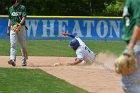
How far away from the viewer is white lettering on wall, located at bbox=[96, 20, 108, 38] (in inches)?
1143

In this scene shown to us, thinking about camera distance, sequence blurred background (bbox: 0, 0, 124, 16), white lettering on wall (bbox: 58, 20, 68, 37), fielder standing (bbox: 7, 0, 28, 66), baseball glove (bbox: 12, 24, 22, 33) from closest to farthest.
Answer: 1. baseball glove (bbox: 12, 24, 22, 33)
2. fielder standing (bbox: 7, 0, 28, 66)
3. white lettering on wall (bbox: 58, 20, 68, 37)
4. blurred background (bbox: 0, 0, 124, 16)

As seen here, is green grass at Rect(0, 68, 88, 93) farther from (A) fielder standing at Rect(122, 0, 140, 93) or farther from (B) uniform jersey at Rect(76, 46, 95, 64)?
(A) fielder standing at Rect(122, 0, 140, 93)

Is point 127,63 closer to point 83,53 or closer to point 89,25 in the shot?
point 83,53

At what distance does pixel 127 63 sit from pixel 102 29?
22.8 metres

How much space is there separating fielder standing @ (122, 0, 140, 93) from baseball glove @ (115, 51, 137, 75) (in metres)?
0.09

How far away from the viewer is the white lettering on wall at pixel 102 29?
29031 millimetres

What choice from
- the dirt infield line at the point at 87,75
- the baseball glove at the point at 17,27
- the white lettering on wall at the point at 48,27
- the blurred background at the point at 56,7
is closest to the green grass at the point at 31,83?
the dirt infield line at the point at 87,75

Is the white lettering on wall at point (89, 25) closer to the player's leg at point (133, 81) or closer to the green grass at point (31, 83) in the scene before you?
the green grass at point (31, 83)

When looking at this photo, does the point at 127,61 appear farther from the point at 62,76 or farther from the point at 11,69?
the point at 11,69

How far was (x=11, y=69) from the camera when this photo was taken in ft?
42.8

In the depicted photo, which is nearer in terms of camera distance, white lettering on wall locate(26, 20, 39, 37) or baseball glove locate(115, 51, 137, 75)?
baseball glove locate(115, 51, 137, 75)

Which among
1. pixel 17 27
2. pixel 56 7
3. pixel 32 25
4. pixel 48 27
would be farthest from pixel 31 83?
pixel 56 7

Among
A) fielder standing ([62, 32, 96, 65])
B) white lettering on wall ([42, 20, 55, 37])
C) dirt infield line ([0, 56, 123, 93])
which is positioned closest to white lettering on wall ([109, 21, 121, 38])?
white lettering on wall ([42, 20, 55, 37])

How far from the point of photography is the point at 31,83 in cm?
1059
